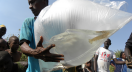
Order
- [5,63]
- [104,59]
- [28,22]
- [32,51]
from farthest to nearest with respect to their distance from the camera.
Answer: [104,59] → [5,63] → [28,22] → [32,51]

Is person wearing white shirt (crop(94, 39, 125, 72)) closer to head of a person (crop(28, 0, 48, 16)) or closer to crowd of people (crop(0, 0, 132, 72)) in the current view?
crowd of people (crop(0, 0, 132, 72))

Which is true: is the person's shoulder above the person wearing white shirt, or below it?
above

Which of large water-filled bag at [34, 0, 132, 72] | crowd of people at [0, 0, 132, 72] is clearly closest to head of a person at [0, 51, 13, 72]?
crowd of people at [0, 0, 132, 72]

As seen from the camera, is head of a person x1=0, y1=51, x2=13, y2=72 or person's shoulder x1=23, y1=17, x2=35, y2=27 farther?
head of a person x1=0, y1=51, x2=13, y2=72

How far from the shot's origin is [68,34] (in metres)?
0.81

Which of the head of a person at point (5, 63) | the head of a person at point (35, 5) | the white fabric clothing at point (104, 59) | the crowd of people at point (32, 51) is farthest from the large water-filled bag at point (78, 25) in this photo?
the white fabric clothing at point (104, 59)

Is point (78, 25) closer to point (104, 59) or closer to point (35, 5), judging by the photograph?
point (35, 5)

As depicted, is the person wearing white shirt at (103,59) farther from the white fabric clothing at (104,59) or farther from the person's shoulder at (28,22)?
the person's shoulder at (28,22)

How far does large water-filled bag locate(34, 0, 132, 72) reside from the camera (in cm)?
78

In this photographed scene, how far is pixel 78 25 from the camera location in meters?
0.79

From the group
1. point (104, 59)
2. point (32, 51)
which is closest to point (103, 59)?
point (104, 59)

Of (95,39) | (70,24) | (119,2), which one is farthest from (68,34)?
(119,2)

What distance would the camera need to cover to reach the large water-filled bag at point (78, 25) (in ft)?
2.56

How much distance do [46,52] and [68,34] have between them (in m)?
0.21
